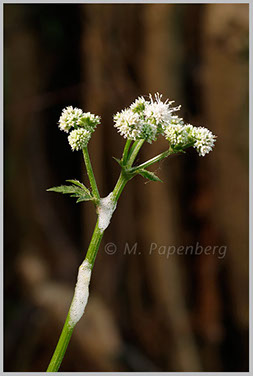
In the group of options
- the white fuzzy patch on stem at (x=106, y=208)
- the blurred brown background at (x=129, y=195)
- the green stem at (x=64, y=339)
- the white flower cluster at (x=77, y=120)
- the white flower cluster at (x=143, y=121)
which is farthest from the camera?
the blurred brown background at (x=129, y=195)

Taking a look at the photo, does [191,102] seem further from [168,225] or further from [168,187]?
[168,225]

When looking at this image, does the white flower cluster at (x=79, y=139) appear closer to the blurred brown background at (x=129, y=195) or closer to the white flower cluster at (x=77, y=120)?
the white flower cluster at (x=77, y=120)

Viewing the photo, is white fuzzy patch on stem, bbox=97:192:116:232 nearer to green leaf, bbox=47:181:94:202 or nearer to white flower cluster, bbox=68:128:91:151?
green leaf, bbox=47:181:94:202

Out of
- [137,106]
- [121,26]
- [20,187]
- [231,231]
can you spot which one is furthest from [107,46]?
[137,106]

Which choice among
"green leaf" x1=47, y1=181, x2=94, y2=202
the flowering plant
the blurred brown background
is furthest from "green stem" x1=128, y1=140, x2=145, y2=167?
the blurred brown background

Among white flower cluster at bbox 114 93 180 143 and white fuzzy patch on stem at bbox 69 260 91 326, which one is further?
white flower cluster at bbox 114 93 180 143

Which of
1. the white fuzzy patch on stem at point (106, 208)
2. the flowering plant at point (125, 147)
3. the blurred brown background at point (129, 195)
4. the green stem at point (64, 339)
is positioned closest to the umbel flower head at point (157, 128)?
the flowering plant at point (125, 147)
